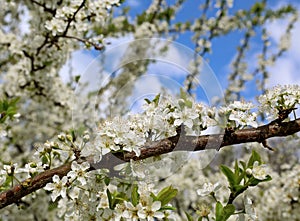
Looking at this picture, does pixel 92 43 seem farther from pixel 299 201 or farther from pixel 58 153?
pixel 299 201

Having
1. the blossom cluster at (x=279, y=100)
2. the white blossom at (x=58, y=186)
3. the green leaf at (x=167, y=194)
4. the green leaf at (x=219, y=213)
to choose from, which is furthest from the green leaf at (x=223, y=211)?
the white blossom at (x=58, y=186)

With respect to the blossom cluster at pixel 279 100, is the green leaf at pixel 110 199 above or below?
below

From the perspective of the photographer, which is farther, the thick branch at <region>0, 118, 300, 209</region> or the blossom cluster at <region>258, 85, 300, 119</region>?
the blossom cluster at <region>258, 85, 300, 119</region>

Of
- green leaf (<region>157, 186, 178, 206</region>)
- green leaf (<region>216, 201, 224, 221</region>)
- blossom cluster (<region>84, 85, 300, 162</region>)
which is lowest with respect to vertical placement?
green leaf (<region>216, 201, 224, 221</region>)

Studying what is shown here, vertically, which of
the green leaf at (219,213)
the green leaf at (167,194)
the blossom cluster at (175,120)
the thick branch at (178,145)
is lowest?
the green leaf at (219,213)

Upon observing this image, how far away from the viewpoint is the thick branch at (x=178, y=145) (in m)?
1.64

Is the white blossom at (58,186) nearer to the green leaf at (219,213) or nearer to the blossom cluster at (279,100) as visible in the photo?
the green leaf at (219,213)

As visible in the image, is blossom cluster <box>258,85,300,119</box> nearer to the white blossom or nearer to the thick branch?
the thick branch

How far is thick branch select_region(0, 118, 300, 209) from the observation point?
1641 millimetres

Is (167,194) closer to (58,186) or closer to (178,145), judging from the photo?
(178,145)

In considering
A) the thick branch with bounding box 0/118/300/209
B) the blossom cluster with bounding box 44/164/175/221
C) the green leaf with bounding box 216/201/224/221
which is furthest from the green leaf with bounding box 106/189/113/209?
the green leaf with bounding box 216/201/224/221

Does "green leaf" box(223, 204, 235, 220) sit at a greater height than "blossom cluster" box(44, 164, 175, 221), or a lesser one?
lesser

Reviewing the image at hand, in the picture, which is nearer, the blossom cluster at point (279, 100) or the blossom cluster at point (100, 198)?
the blossom cluster at point (100, 198)

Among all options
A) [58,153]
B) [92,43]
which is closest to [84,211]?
[58,153]
